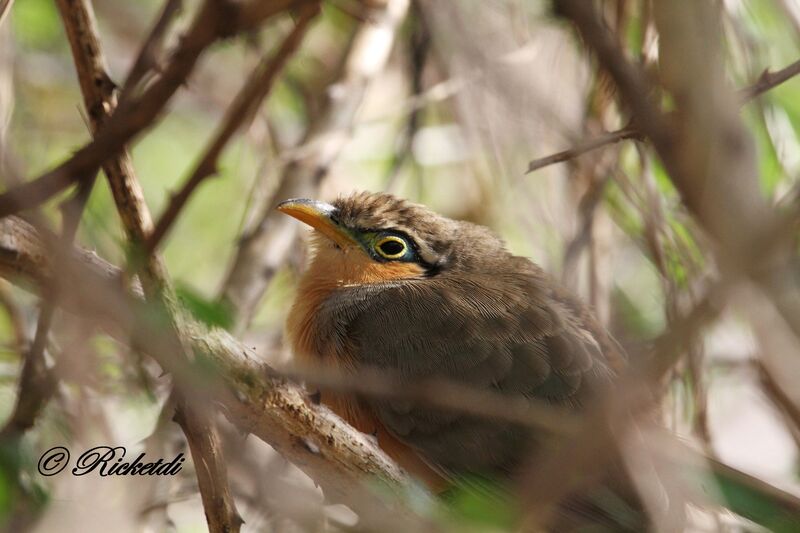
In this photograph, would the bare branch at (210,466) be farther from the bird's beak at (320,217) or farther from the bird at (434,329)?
the bird's beak at (320,217)

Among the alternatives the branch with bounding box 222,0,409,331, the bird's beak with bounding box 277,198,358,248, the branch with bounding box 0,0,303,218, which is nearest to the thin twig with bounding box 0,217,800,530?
the branch with bounding box 0,0,303,218

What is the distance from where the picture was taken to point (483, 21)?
657 centimetres

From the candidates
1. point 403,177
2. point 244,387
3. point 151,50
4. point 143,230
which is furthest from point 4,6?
point 403,177

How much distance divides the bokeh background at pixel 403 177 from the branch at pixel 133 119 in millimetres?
400

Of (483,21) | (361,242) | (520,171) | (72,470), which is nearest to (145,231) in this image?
(72,470)

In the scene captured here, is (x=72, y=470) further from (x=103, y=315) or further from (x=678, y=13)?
(x=678, y=13)

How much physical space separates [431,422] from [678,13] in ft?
8.91

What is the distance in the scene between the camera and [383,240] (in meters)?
5.49

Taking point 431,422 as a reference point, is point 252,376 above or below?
below

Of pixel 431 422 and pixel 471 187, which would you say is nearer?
pixel 431 422

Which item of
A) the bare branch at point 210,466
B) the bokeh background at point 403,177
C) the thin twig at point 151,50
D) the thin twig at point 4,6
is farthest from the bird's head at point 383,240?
the bare branch at point 210,466

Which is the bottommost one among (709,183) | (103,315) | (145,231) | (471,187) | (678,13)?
(103,315)

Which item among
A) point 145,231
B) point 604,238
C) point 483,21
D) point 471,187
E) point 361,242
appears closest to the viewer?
point 145,231

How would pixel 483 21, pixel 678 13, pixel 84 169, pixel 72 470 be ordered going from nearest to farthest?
pixel 678 13, pixel 84 169, pixel 72 470, pixel 483 21
